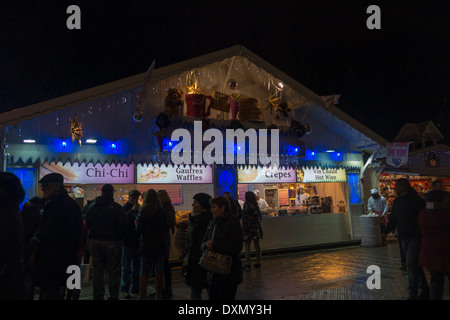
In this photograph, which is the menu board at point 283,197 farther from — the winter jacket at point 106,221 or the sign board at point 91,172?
the winter jacket at point 106,221

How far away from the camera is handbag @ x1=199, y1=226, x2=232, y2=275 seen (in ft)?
14.5

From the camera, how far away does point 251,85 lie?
1183cm

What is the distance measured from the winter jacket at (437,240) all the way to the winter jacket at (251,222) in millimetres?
4966

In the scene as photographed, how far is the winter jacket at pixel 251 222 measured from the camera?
9660 millimetres

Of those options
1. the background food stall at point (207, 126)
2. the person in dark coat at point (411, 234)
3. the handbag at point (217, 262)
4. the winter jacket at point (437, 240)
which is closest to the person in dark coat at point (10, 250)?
the handbag at point (217, 262)

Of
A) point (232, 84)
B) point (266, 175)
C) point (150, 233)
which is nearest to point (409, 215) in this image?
point (150, 233)

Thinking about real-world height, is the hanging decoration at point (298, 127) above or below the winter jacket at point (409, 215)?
above

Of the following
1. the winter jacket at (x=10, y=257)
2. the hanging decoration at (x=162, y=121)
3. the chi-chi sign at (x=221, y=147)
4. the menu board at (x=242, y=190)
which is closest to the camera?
the winter jacket at (x=10, y=257)

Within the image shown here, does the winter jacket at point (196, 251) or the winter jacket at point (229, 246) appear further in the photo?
the winter jacket at point (196, 251)

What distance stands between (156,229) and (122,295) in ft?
6.41

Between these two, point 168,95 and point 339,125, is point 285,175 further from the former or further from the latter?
point 168,95

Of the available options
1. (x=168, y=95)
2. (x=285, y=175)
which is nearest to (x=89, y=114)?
(x=168, y=95)

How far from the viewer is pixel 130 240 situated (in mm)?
6180
